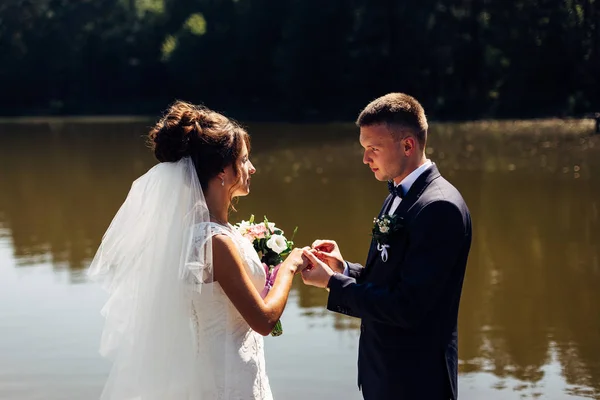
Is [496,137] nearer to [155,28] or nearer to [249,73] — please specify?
[249,73]

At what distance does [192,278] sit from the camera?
13.0 ft

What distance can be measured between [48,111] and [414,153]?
234 feet

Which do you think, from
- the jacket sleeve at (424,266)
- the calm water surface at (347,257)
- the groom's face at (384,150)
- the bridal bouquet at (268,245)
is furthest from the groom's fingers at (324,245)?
the calm water surface at (347,257)

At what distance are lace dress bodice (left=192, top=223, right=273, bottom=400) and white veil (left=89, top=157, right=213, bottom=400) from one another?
1.8 inches

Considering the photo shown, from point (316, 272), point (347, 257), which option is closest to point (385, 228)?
point (316, 272)

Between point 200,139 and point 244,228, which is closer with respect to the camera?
point 200,139

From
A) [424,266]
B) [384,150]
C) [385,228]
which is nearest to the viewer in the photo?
[424,266]

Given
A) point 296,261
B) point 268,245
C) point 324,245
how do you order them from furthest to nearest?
1. point 324,245
2. point 268,245
3. point 296,261

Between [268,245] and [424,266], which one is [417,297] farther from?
[268,245]

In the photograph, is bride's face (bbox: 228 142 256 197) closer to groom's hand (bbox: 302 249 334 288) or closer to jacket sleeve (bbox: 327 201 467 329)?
groom's hand (bbox: 302 249 334 288)

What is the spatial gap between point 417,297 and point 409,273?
0.10 meters

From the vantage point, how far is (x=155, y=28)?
80250 millimetres

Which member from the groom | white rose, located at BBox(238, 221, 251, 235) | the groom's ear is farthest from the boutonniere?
white rose, located at BBox(238, 221, 251, 235)

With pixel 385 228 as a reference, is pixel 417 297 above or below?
below
